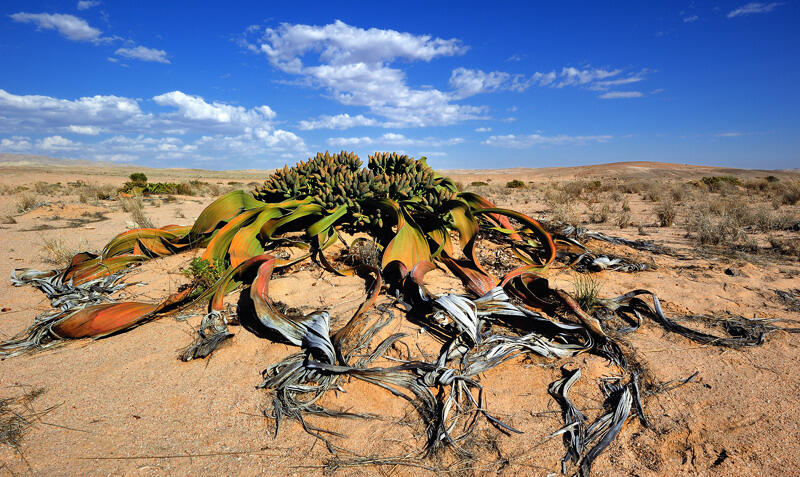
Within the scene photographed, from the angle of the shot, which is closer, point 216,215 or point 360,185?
point 360,185

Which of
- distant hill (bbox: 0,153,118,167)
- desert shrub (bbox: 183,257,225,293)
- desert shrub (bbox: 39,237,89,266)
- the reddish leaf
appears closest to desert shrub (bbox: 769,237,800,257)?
desert shrub (bbox: 183,257,225,293)

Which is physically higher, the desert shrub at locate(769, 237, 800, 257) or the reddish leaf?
the desert shrub at locate(769, 237, 800, 257)

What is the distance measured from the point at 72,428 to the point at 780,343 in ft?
12.4

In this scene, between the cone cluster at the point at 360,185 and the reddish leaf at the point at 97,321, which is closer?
the reddish leaf at the point at 97,321

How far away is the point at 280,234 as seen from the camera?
151 inches

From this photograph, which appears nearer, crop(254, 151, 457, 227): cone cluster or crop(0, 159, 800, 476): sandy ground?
crop(0, 159, 800, 476): sandy ground

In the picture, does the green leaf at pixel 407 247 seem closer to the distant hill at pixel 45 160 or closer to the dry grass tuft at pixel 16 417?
the dry grass tuft at pixel 16 417

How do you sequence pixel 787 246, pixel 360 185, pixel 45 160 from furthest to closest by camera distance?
pixel 45 160
pixel 787 246
pixel 360 185

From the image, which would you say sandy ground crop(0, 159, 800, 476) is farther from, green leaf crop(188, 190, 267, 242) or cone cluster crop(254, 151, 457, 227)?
green leaf crop(188, 190, 267, 242)

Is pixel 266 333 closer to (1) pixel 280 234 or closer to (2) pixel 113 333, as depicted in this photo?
(2) pixel 113 333

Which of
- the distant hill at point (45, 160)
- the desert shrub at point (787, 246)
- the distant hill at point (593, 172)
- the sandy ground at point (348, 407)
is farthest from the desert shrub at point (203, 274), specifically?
the distant hill at point (45, 160)

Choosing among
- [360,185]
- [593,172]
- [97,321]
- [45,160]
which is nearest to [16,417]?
[97,321]

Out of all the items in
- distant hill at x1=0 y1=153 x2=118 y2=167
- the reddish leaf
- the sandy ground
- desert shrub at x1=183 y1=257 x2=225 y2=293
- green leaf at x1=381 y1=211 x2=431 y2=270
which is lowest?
the sandy ground

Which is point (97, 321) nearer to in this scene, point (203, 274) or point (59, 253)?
point (203, 274)
